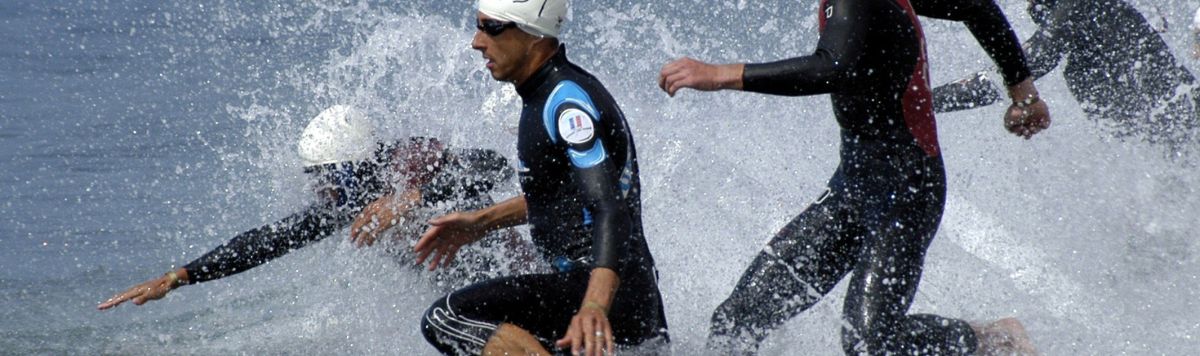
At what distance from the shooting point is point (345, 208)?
5.71 m

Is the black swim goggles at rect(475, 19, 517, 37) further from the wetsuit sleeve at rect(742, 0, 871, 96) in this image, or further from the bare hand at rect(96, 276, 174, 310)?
the bare hand at rect(96, 276, 174, 310)

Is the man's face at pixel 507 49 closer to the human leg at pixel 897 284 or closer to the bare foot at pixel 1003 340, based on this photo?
the human leg at pixel 897 284

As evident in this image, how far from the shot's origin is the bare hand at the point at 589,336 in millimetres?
3711

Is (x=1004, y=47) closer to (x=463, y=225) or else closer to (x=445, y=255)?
(x=463, y=225)

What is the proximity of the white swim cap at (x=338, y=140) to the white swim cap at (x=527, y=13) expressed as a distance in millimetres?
1553

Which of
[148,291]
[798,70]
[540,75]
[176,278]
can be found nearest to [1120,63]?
[798,70]

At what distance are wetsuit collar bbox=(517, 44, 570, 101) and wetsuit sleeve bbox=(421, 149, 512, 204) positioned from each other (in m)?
1.32

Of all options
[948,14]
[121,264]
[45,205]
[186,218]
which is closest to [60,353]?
[121,264]

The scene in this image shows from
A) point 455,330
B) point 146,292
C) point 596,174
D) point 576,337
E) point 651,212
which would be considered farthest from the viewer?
point 651,212

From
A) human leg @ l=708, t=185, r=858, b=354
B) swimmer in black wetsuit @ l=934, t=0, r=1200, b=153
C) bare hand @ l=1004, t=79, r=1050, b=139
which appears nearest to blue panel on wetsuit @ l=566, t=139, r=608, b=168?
human leg @ l=708, t=185, r=858, b=354

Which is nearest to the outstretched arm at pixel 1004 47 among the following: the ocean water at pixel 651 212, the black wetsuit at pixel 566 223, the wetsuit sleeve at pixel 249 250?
the ocean water at pixel 651 212

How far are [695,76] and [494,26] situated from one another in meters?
0.74

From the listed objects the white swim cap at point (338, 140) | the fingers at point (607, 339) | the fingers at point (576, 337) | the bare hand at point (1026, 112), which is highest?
the fingers at point (576, 337)

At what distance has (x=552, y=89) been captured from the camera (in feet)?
14.2
